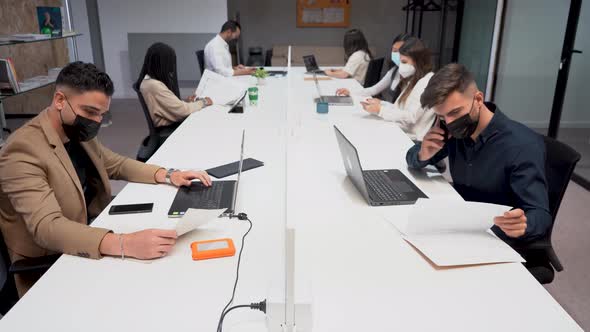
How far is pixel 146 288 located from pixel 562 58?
3.81m

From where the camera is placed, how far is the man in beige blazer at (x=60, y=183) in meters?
1.33

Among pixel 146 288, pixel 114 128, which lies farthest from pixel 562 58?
pixel 114 128

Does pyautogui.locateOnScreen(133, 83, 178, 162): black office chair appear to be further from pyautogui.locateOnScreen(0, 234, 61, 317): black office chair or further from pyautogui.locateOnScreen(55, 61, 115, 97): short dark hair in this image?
pyautogui.locateOnScreen(0, 234, 61, 317): black office chair

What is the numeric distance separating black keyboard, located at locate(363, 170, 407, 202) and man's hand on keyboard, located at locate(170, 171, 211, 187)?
2.11 ft

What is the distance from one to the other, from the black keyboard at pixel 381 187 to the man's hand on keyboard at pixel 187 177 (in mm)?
644

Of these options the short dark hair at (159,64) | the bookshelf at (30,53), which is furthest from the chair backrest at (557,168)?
the bookshelf at (30,53)

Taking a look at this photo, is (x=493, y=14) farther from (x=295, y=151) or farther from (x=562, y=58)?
(x=295, y=151)

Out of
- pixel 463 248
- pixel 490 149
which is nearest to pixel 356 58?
pixel 490 149

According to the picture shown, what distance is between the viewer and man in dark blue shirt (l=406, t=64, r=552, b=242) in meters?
1.55

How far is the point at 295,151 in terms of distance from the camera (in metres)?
2.29

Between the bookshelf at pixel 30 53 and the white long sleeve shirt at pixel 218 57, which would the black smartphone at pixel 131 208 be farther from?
the white long sleeve shirt at pixel 218 57

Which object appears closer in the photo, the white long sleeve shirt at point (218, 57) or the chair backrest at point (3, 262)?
the chair backrest at point (3, 262)

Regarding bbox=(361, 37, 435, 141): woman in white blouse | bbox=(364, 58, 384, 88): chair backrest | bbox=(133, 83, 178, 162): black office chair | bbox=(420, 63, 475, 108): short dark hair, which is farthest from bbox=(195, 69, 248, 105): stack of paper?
bbox=(420, 63, 475, 108): short dark hair

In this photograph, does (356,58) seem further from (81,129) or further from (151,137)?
(81,129)
